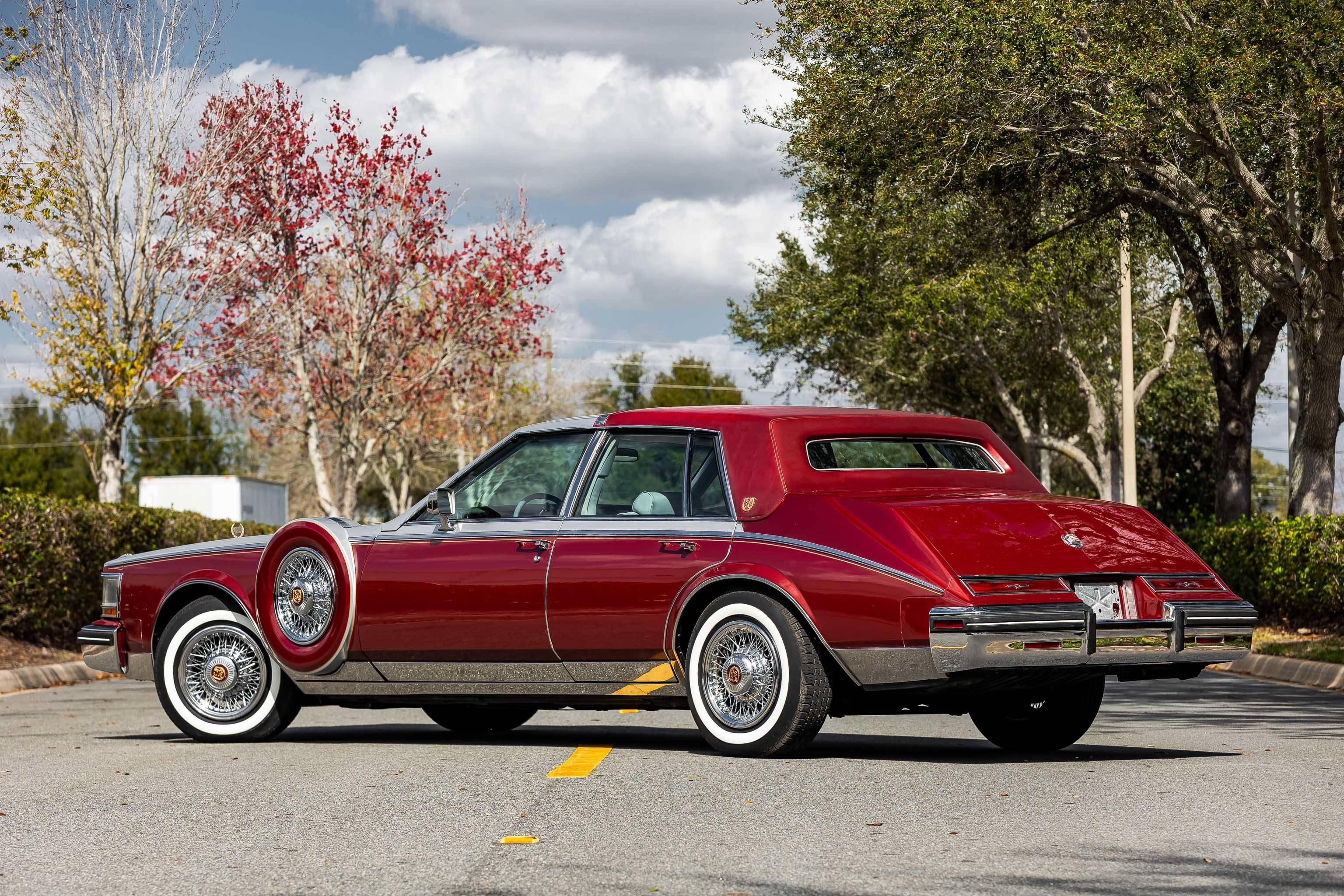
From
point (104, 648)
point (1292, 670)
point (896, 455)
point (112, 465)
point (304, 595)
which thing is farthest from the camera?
point (112, 465)

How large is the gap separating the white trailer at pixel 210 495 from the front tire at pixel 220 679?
101 ft

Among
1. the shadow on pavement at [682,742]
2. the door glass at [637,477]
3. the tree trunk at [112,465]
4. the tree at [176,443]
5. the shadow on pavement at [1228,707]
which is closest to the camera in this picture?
the shadow on pavement at [682,742]

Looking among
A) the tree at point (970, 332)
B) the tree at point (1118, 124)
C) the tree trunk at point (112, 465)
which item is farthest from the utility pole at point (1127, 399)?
the tree trunk at point (112, 465)

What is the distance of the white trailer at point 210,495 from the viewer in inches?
1635

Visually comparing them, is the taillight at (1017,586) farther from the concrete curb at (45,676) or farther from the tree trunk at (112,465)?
the tree trunk at (112,465)

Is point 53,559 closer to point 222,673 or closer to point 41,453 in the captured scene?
point 222,673

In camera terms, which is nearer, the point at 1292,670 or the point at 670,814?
the point at 670,814

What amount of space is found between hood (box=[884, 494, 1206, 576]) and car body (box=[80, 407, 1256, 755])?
0.05 feet

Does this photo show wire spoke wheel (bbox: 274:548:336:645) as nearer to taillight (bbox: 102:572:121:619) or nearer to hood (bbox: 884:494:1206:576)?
taillight (bbox: 102:572:121:619)

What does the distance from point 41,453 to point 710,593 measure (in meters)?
99.2

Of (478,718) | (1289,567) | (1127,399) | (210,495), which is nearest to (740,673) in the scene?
(478,718)

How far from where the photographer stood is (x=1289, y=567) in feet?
64.4

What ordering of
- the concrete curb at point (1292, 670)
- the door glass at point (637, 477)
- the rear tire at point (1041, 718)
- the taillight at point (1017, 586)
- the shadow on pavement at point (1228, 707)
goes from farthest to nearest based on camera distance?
the concrete curb at point (1292, 670) < the shadow on pavement at point (1228, 707) < the rear tire at point (1041, 718) < the door glass at point (637, 477) < the taillight at point (1017, 586)

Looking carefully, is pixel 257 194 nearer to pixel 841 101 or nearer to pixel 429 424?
pixel 841 101
